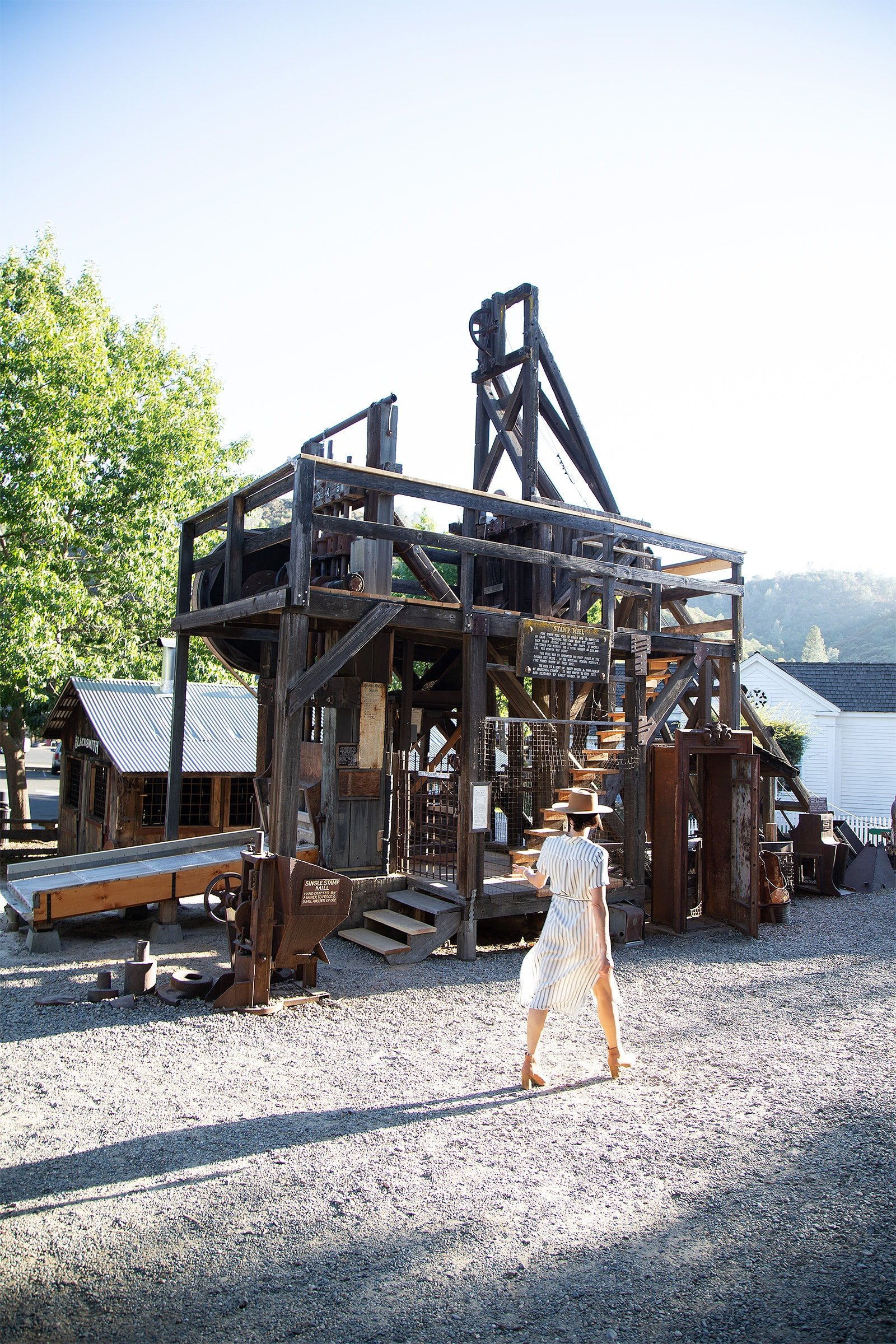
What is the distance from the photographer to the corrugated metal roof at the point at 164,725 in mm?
15281

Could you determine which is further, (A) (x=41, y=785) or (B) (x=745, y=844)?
(A) (x=41, y=785)

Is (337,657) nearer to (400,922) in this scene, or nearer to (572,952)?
(400,922)

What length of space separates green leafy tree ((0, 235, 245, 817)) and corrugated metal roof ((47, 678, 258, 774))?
1580mm

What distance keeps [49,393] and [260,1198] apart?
17157 millimetres

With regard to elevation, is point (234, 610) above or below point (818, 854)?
above

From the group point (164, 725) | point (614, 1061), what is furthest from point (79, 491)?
point (614, 1061)

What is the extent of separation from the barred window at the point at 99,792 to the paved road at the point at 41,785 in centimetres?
361

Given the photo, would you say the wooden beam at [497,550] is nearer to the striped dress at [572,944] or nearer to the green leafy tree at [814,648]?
the striped dress at [572,944]

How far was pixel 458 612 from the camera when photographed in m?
9.96

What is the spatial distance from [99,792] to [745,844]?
11700mm

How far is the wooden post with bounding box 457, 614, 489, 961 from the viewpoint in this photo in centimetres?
970

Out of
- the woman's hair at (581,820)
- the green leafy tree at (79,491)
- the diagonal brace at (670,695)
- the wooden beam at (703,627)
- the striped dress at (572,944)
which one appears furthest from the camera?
the green leafy tree at (79,491)

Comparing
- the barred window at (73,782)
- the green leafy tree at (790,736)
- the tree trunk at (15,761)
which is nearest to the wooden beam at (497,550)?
the barred window at (73,782)

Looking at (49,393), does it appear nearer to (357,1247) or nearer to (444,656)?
(444,656)
